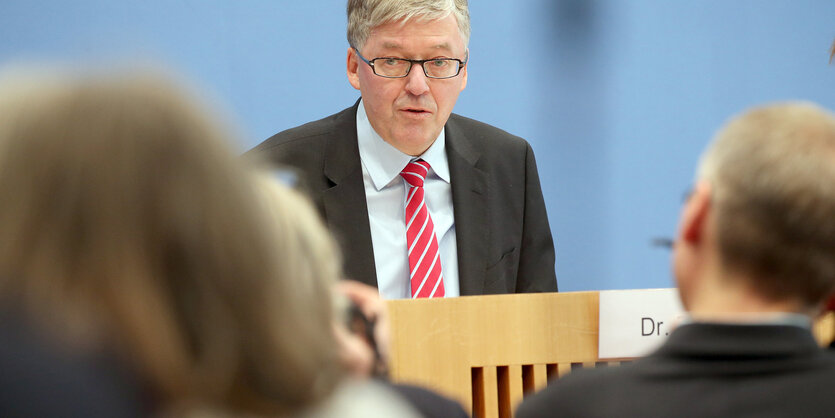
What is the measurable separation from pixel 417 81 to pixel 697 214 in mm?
1328

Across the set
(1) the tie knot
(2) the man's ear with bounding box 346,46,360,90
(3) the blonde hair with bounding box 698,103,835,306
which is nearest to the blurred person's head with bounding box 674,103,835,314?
(3) the blonde hair with bounding box 698,103,835,306

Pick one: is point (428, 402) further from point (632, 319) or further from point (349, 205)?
point (349, 205)

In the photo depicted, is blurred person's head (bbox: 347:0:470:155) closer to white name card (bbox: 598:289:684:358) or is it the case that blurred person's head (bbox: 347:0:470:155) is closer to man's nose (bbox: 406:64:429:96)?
man's nose (bbox: 406:64:429:96)

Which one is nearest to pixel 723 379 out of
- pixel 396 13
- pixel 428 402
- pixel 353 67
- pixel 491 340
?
pixel 428 402

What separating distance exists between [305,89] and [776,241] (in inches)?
88.8

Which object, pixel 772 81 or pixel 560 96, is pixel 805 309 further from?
pixel 772 81

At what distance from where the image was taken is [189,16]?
287 centimetres

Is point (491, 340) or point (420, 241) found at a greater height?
point (420, 241)

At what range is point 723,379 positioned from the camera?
0.89m

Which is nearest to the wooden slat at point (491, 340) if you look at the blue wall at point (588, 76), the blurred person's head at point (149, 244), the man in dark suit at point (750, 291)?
the man in dark suit at point (750, 291)

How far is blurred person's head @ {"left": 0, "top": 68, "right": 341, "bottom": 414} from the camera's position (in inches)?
20.4

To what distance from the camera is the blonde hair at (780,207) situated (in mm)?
908

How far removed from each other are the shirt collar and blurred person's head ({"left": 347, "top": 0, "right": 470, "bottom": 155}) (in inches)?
0.9

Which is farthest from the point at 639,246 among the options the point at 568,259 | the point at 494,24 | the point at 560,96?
the point at 494,24
